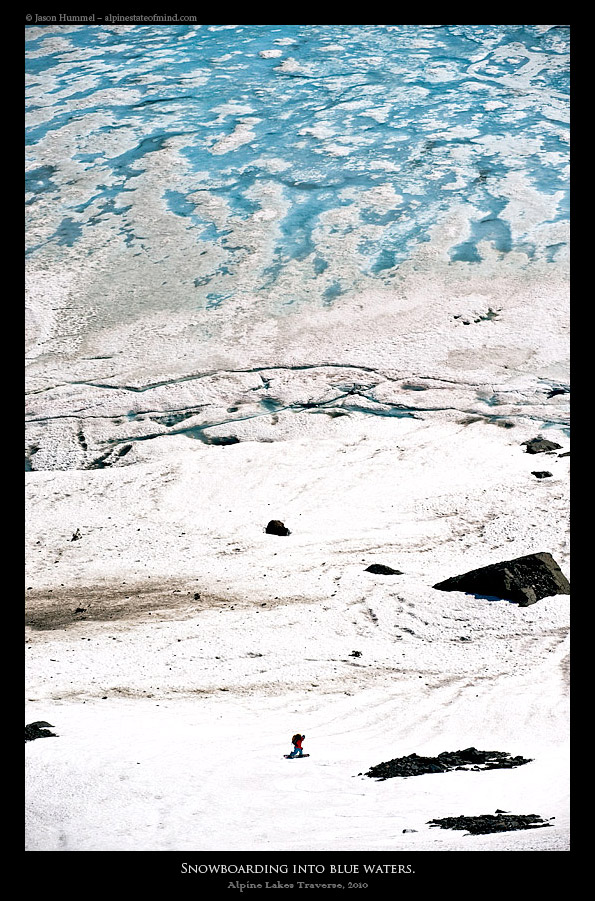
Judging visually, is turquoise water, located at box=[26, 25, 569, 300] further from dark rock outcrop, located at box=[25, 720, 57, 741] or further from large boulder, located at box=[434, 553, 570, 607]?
dark rock outcrop, located at box=[25, 720, 57, 741]

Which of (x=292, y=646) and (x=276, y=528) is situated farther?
(x=276, y=528)

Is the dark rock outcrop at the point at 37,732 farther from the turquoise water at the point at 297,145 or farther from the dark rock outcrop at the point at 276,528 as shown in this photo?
the turquoise water at the point at 297,145

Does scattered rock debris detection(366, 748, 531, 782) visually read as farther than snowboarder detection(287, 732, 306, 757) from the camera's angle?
No

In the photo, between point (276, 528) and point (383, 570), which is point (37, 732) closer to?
point (383, 570)

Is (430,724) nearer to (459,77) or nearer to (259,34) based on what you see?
(459,77)

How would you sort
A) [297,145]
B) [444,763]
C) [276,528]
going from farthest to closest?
1. [297,145]
2. [276,528]
3. [444,763]

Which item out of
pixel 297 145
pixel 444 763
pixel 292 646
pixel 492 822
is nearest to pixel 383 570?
pixel 292 646

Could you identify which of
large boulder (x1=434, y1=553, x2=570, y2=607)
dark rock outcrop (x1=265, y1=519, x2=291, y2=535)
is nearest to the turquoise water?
dark rock outcrop (x1=265, y1=519, x2=291, y2=535)
